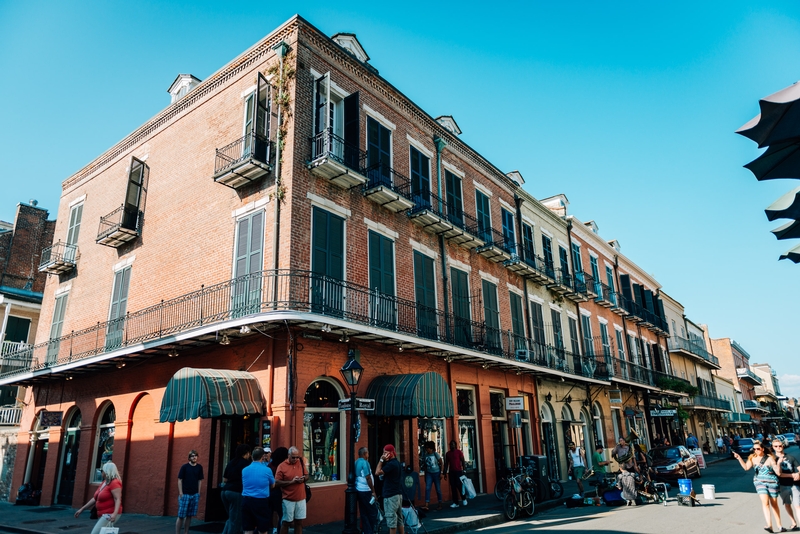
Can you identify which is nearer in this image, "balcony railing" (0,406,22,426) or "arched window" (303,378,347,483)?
"arched window" (303,378,347,483)

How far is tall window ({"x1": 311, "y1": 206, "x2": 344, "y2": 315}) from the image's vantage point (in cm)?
Answer: 1242

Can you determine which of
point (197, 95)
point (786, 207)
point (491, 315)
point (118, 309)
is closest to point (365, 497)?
point (786, 207)

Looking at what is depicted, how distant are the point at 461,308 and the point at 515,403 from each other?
12.0 feet

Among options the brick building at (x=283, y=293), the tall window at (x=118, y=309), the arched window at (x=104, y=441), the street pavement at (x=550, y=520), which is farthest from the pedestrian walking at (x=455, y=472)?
the tall window at (x=118, y=309)

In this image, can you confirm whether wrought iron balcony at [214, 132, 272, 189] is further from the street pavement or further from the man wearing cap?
the street pavement

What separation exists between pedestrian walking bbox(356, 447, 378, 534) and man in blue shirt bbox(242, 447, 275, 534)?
81.4 inches

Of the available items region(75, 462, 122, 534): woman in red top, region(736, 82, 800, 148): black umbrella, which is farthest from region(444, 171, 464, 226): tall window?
region(736, 82, 800, 148): black umbrella

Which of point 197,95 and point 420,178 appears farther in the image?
point 420,178

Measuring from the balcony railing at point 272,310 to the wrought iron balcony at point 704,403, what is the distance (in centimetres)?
2417

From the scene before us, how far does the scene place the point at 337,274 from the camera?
43.9ft

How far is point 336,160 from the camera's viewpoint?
43.5ft

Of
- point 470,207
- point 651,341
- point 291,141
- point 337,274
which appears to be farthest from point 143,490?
point 651,341

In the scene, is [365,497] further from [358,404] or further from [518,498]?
[518,498]

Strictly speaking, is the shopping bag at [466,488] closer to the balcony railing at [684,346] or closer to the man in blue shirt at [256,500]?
the man in blue shirt at [256,500]
